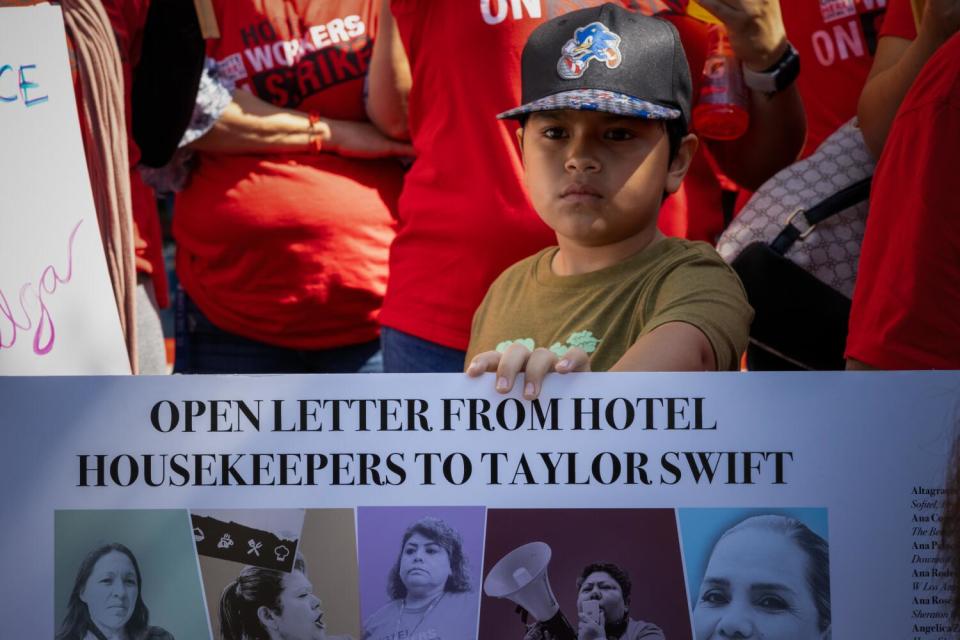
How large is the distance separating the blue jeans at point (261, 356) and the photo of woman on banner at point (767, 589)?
174cm

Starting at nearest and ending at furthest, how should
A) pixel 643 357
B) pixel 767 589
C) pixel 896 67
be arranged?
pixel 767 589, pixel 643 357, pixel 896 67

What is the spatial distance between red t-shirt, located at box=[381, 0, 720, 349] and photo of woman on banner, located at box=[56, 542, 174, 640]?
100 cm

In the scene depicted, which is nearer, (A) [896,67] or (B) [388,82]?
(A) [896,67]

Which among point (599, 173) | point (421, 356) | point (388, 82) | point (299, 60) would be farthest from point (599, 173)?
point (299, 60)

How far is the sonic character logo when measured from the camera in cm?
180

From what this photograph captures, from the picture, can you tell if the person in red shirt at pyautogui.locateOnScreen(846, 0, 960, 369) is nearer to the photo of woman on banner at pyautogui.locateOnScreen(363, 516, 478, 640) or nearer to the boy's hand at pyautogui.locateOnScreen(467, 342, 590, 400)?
the boy's hand at pyautogui.locateOnScreen(467, 342, 590, 400)

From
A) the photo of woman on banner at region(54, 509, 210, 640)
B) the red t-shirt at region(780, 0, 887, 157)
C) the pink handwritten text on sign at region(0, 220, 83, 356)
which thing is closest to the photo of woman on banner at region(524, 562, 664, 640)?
the photo of woman on banner at region(54, 509, 210, 640)

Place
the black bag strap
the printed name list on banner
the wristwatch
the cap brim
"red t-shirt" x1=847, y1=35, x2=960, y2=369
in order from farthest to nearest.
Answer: the wristwatch, the black bag strap, the cap brim, "red t-shirt" x1=847, y1=35, x2=960, y2=369, the printed name list on banner

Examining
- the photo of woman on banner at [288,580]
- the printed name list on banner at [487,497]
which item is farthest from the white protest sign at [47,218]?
the photo of woman on banner at [288,580]

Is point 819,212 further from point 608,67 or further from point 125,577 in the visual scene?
point 125,577

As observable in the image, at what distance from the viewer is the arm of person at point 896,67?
1859 mm

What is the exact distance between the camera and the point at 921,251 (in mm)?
1583

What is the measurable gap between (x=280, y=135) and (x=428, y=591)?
5.97ft

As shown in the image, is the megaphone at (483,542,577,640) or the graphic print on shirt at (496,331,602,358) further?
the graphic print on shirt at (496,331,602,358)
